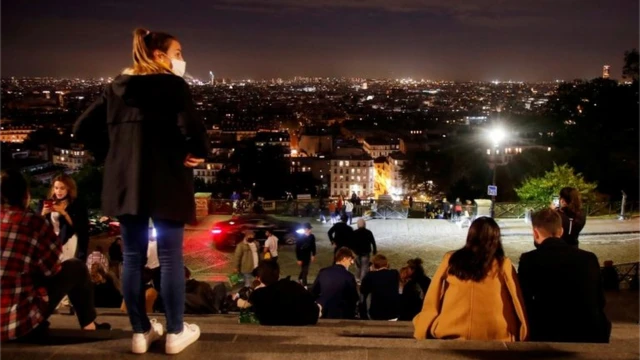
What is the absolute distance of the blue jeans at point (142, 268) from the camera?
3584 mm

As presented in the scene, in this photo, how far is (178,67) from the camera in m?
3.51

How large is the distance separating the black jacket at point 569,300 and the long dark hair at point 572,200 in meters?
2.81

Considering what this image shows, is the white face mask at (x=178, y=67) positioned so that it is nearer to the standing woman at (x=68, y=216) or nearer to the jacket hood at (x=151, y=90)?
the jacket hood at (x=151, y=90)

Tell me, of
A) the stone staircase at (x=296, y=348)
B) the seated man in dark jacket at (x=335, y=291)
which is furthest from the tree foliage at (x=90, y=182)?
the stone staircase at (x=296, y=348)

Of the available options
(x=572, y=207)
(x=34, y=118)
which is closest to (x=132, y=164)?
(x=572, y=207)

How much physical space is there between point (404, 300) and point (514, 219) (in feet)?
45.8

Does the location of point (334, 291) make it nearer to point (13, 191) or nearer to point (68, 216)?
point (68, 216)

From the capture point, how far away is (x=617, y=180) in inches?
1415

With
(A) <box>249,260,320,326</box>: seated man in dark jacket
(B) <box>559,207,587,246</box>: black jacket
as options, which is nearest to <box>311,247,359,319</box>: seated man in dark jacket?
(A) <box>249,260,320,326</box>: seated man in dark jacket

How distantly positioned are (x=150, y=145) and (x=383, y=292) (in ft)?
14.1

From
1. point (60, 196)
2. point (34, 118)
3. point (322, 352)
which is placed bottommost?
point (322, 352)

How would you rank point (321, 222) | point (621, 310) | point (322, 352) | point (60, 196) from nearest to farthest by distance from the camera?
1. point (322, 352)
2. point (60, 196)
3. point (621, 310)
4. point (321, 222)

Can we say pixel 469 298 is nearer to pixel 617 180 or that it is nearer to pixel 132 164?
pixel 132 164

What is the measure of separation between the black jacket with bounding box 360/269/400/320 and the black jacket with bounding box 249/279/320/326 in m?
1.80
